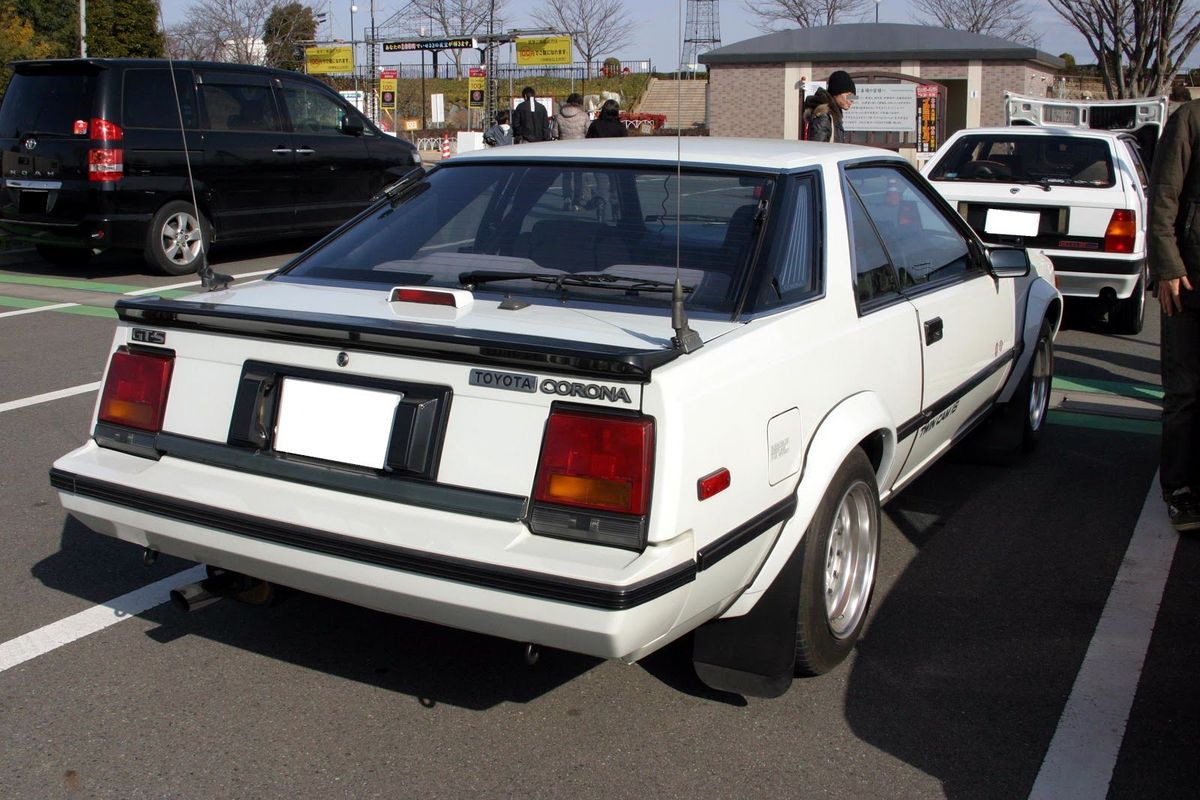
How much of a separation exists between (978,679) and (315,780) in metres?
1.90

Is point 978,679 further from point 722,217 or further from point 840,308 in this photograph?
point 722,217

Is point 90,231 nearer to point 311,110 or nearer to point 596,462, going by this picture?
point 311,110

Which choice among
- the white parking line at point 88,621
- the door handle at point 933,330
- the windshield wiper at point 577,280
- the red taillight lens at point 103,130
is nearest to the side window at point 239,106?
the red taillight lens at point 103,130

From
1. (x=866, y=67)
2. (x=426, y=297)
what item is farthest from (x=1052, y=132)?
(x=866, y=67)

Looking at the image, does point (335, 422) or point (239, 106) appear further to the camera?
point (239, 106)

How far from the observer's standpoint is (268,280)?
13.0 feet

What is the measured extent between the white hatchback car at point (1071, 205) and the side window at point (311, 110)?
674 cm

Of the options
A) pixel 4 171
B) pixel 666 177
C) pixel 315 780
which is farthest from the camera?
pixel 4 171

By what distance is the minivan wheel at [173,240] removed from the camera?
11.3m

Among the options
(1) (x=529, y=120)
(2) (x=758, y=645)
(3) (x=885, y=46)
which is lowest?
(2) (x=758, y=645)

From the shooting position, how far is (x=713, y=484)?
111 inches

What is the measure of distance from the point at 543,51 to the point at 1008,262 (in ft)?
174

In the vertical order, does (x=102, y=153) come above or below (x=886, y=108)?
below

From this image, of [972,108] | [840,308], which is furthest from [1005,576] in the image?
[972,108]
